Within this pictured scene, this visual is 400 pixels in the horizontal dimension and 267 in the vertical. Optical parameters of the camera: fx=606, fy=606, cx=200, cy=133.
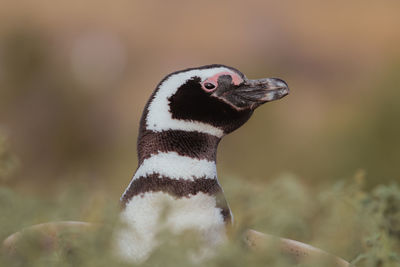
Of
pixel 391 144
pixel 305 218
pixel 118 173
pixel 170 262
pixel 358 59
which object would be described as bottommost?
pixel 170 262

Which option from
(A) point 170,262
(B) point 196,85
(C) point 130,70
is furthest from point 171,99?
(C) point 130,70

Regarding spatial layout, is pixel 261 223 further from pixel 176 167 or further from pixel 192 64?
pixel 192 64

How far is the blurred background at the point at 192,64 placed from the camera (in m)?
2.08

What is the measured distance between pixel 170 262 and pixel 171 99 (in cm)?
44

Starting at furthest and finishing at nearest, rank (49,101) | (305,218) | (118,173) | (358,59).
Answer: (358,59), (49,101), (118,173), (305,218)

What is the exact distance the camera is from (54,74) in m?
3.71

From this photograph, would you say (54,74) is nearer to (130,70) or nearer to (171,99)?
(130,70)

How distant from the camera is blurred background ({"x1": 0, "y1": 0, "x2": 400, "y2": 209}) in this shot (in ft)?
6.81

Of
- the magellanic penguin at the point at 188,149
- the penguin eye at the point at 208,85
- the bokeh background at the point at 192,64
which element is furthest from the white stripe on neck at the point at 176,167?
the bokeh background at the point at 192,64

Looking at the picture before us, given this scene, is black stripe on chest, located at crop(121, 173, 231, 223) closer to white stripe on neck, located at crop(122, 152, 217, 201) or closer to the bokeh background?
white stripe on neck, located at crop(122, 152, 217, 201)

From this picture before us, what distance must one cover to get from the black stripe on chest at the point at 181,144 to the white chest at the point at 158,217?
7 centimetres

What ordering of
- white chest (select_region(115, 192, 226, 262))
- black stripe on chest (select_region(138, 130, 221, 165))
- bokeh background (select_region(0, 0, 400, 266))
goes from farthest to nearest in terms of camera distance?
1. bokeh background (select_region(0, 0, 400, 266))
2. black stripe on chest (select_region(138, 130, 221, 165))
3. white chest (select_region(115, 192, 226, 262))

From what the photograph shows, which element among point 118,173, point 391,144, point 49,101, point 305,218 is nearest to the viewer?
point 305,218

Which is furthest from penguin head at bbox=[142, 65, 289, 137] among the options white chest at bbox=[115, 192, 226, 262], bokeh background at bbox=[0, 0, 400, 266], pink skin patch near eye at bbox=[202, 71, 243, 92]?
bokeh background at bbox=[0, 0, 400, 266]
